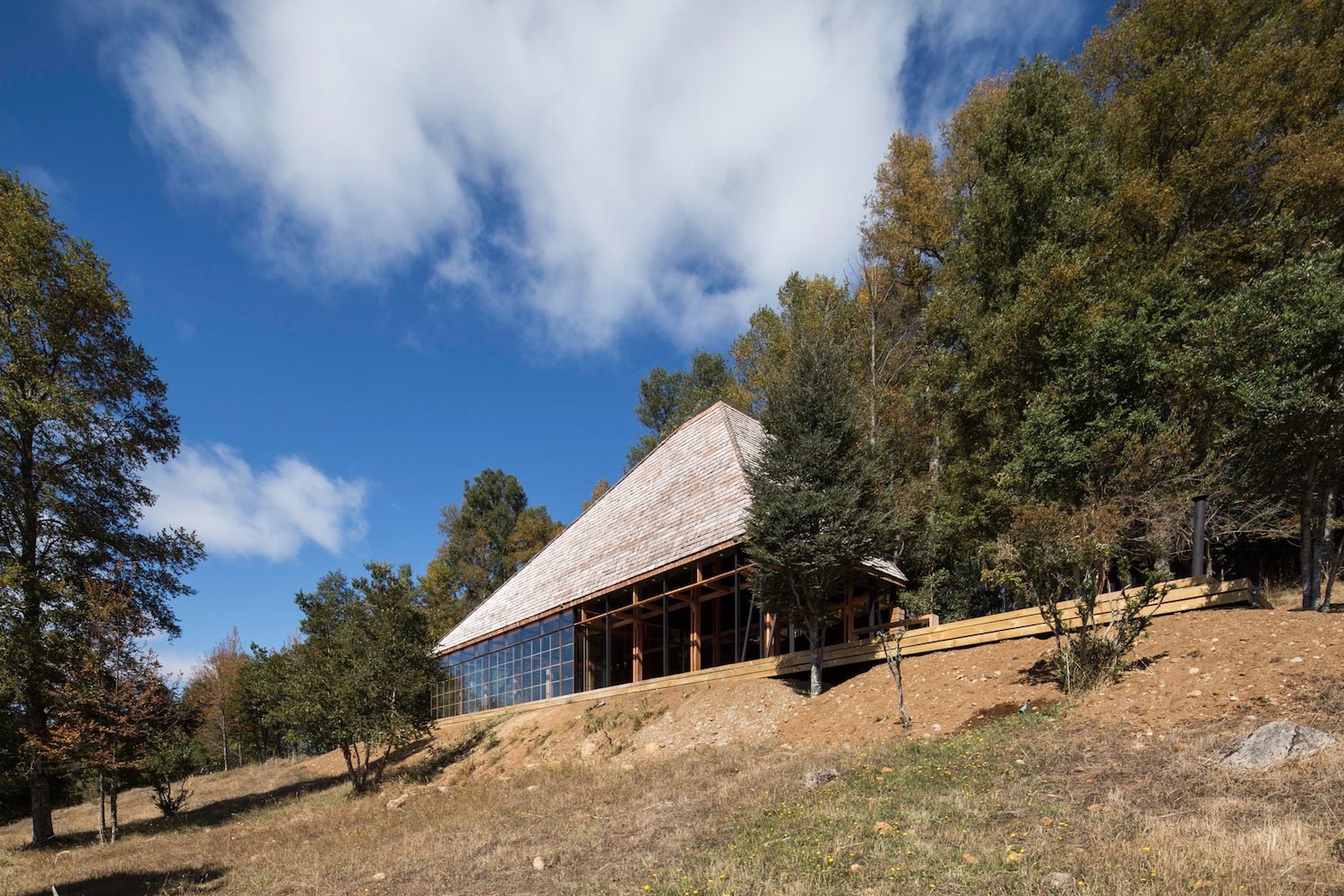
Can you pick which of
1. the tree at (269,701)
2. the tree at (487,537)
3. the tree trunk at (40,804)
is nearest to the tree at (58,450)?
the tree trunk at (40,804)

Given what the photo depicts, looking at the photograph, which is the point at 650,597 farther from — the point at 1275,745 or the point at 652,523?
the point at 1275,745

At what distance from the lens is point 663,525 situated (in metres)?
21.3

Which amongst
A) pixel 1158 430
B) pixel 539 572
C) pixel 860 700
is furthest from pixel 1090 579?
pixel 539 572

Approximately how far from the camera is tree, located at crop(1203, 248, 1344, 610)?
11211mm

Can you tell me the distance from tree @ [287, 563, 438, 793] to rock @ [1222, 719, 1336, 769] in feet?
58.7

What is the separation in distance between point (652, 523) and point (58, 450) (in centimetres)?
1771

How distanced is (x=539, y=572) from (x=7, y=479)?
17415mm

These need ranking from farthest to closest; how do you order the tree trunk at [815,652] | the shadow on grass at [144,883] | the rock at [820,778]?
the tree trunk at [815,652] < the shadow on grass at [144,883] < the rock at [820,778]

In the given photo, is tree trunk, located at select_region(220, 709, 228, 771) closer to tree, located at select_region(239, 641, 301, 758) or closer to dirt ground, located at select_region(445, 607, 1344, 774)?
tree, located at select_region(239, 641, 301, 758)

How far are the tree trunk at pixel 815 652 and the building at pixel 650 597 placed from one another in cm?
130

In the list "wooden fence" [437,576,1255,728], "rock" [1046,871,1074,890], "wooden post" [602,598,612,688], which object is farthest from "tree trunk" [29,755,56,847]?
"rock" [1046,871,1074,890]

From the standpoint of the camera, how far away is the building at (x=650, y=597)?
19.0 metres

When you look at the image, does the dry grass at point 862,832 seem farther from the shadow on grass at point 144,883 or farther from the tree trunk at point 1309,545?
the tree trunk at point 1309,545

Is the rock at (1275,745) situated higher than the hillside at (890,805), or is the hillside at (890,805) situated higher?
the rock at (1275,745)
